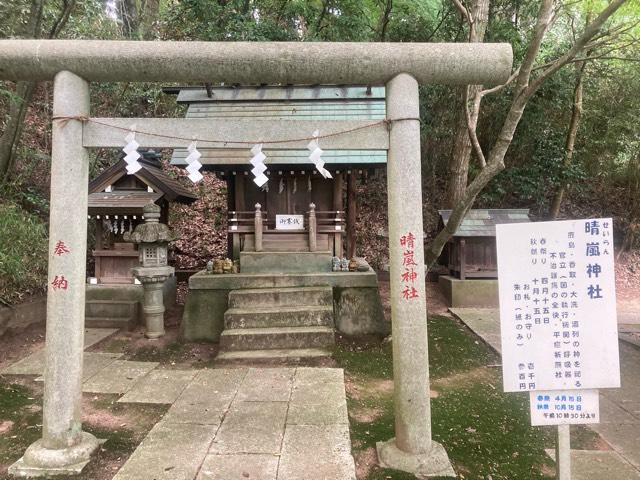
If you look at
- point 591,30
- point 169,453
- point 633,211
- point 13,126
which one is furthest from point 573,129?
point 13,126

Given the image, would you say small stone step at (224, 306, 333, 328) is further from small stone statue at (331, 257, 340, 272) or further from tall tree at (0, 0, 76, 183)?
tall tree at (0, 0, 76, 183)

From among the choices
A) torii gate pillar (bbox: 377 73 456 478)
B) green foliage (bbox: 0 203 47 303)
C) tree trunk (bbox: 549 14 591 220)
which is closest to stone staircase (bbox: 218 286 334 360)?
torii gate pillar (bbox: 377 73 456 478)

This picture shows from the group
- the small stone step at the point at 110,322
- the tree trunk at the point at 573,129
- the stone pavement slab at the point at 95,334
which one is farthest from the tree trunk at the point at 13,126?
the tree trunk at the point at 573,129

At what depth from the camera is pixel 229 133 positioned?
135 inches

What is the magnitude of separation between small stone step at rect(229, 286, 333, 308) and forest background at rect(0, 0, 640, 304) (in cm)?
508

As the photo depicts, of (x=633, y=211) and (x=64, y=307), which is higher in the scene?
(x=633, y=211)

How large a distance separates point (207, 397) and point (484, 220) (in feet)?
25.8

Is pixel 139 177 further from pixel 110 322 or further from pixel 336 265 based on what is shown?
pixel 336 265

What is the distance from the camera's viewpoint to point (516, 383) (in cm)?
271

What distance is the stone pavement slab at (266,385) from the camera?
4.48 metres

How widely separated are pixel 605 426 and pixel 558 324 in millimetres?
2162

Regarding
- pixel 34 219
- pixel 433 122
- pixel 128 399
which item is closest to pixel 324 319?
pixel 128 399

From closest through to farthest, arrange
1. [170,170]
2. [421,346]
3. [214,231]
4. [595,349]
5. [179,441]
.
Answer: [595,349]
[421,346]
[179,441]
[214,231]
[170,170]

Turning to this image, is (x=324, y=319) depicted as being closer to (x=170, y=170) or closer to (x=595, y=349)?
(x=595, y=349)
